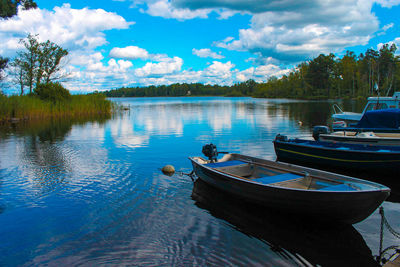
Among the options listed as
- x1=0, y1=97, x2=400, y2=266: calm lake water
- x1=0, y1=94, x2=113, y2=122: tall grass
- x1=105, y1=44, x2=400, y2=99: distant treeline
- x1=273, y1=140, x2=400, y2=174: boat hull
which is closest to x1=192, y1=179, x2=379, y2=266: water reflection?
x1=0, y1=97, x2=400, y2=266: calm lake water

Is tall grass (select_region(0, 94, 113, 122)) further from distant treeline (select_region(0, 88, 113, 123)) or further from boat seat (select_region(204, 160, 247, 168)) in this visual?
boat seat (select_region(204, 160, 247, 168))

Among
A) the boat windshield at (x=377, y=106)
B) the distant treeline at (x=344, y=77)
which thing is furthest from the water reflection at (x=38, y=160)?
the distant treeline at (x=344, y=77)

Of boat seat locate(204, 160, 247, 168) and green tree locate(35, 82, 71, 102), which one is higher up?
green tree locate(35, 82, 71, 102)

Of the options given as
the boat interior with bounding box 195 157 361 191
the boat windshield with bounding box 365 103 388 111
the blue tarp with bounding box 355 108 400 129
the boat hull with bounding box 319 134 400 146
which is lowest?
the boat interior with bounding box 195 157 361 191

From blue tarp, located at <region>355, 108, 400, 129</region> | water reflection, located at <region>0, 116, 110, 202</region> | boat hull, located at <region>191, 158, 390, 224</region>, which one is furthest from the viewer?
blue tarp, located at <region>355, 108, 400, 129</region>

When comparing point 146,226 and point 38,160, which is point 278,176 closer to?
point 146,226

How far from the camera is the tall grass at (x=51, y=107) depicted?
33812 mm

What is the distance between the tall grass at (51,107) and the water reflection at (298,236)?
32929 millimetres

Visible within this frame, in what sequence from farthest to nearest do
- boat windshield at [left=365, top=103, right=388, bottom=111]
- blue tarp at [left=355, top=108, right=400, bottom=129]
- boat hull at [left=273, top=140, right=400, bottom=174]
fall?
boat windshield at [left=365, top=103, right=388, bottom=111]
blue tarp at [left=355, top=108, right=400, bottom=129]
boat hull at [left=273, top=140, right=400, bottom=174]

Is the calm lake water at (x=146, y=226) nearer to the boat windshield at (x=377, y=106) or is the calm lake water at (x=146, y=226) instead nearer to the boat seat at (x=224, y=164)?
the boat seat at (x=224, y=164)

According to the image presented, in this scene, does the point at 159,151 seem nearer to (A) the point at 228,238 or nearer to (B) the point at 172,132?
(B) the point at 172,132

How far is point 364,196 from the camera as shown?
645cm

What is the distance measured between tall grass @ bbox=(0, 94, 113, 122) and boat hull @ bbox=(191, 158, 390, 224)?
3398 cm

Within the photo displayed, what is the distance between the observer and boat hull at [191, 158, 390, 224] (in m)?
6.52
